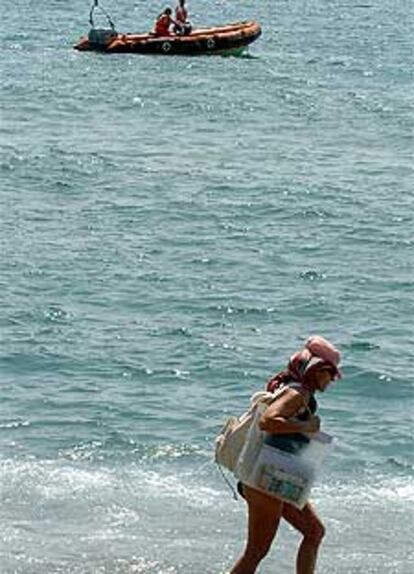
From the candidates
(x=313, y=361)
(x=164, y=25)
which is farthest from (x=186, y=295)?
(x=164, y=25)

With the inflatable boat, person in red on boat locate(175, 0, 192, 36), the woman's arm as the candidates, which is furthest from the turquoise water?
the woman's arm

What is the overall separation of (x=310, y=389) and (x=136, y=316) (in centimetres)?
969

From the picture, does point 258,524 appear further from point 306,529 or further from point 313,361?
point 313,361

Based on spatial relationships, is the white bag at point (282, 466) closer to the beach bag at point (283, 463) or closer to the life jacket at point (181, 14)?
the beach bag at point (283, 463)

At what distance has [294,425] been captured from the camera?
8.88m

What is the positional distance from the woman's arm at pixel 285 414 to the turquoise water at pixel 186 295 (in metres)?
1.54

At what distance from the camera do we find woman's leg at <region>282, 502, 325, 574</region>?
921 centimetres

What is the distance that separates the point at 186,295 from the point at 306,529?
10.7 meters

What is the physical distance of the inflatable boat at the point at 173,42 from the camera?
42.3 m

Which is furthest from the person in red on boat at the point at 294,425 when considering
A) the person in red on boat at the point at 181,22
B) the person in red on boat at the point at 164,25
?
the person in red on boat at the point at 164,25

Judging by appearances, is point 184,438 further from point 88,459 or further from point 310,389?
point 310,389

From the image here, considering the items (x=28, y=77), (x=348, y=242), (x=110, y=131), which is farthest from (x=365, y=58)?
(x=348, y=242)

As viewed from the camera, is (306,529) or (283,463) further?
(306,529)

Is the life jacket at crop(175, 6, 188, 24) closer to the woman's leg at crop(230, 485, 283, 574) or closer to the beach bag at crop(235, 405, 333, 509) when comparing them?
the woman's leg at crop(230, 485, 283, 574)
